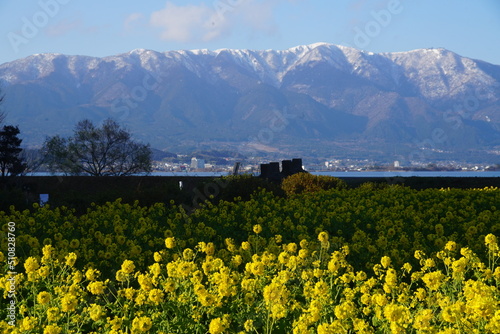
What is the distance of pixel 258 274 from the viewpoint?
567 centimetres

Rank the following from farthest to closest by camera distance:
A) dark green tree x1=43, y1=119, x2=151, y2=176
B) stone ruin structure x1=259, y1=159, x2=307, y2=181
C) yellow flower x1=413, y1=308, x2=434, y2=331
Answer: dark green tree x1=43, y1=119, x2=151, y2=176
stone ruin structure x1=259, y1=159, x2=307, y2=181
yellow flower x1=413, y1=308, x2=434, y2=331

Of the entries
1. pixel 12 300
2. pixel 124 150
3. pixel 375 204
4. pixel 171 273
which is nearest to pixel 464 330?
pixel 171 273

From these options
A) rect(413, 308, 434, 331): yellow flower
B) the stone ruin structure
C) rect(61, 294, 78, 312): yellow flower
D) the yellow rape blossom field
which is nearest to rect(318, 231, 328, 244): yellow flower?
the yellow rape blossom field

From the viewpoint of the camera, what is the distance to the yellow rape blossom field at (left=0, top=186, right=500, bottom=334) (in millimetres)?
4691

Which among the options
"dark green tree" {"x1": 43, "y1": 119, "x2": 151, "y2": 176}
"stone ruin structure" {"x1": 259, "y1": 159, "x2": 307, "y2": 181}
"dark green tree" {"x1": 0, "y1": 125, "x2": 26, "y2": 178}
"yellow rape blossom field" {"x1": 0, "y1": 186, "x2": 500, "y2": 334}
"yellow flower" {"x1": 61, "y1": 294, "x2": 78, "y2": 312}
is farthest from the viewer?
"dark green tree" {"x1": 43, "y1": 119, "x2": 151, "y2": 176}

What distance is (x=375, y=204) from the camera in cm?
1352

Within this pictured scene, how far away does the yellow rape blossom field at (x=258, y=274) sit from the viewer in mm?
4691

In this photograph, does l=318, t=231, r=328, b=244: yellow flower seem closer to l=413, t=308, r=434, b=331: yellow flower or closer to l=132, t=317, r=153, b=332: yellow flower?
l=413, t=308, r=434, b=331: yellow flower

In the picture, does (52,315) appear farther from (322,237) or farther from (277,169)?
(277,169)

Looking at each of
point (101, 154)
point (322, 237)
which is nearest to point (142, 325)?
Result: point (322, 237)

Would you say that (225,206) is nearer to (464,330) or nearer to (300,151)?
(464,330)

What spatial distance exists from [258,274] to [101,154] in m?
40.9

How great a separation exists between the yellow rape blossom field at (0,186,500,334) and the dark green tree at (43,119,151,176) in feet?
104

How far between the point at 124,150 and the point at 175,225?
36.2m
